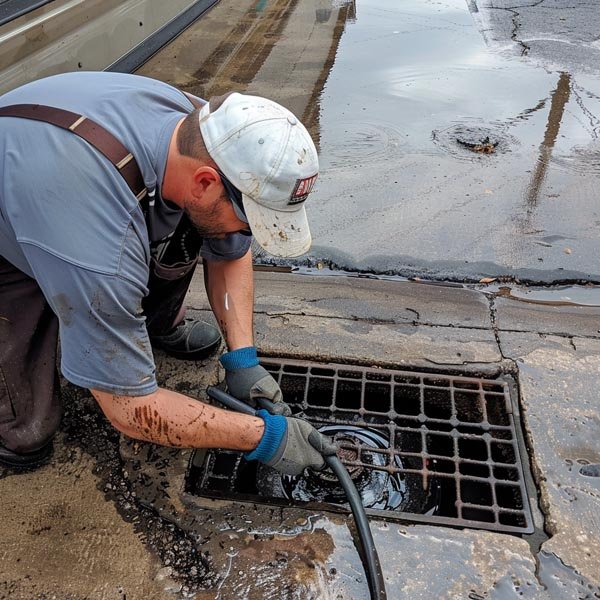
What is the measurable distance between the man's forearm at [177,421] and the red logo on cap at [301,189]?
67 cm

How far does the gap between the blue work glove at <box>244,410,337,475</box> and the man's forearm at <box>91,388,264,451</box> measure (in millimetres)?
35

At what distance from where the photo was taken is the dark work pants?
195 cm

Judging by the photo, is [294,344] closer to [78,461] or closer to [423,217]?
[78,461]

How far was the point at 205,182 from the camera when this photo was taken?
1644 millimetres

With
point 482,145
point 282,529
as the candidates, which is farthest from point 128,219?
point 482,145

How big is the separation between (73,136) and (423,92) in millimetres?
3835

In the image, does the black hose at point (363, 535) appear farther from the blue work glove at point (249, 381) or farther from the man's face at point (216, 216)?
the man's face at point (216, 216)

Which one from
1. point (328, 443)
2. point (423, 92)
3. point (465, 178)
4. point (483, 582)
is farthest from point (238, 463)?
point (423, 92)

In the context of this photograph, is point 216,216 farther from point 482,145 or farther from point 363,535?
point 482,145

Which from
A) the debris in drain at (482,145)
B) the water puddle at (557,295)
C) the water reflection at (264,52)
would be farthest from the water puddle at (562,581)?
the water reflection at (264,52)

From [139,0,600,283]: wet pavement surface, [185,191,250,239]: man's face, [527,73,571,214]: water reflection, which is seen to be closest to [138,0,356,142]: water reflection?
[139,0,600,283]: wet pavement surface

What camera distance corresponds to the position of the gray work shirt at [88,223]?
4.96ft

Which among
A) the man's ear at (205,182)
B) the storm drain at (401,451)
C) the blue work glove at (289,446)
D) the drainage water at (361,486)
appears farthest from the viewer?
the drainage water at (361,486)

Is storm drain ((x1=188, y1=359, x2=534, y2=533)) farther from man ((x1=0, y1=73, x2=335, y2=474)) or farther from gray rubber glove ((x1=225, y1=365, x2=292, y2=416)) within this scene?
man ((x1=0, y1=73, x2=335, y2=474))
